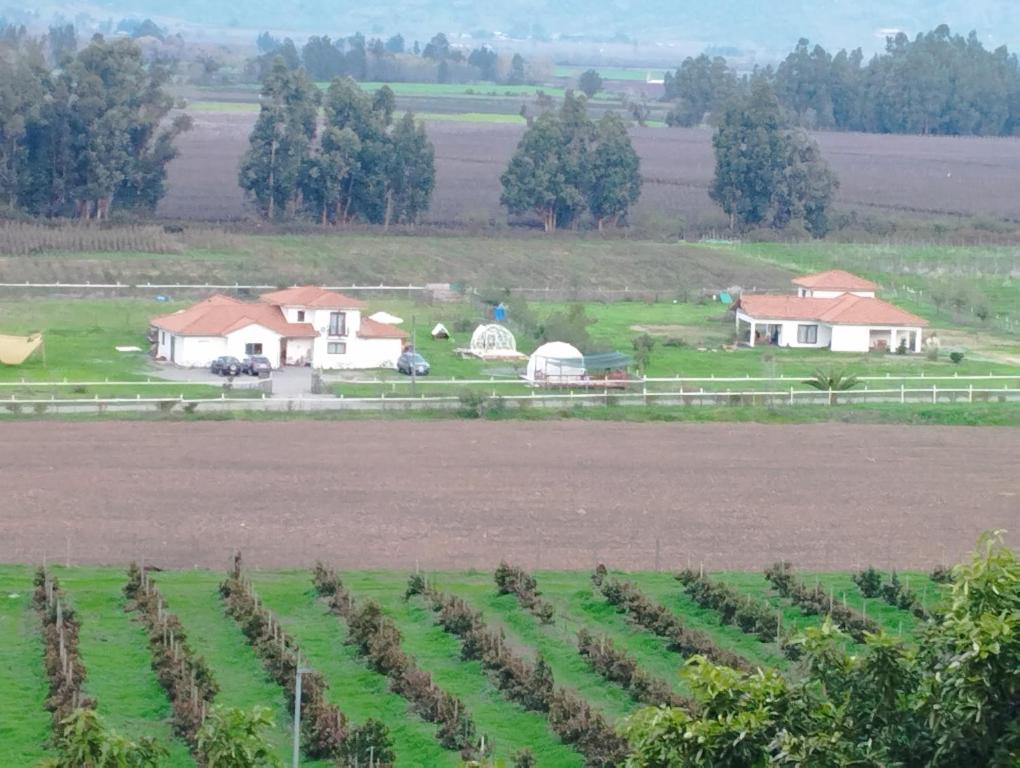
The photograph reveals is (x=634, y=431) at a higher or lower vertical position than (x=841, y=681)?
lower

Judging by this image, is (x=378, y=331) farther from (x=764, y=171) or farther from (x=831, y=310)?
(x=764, y=171)

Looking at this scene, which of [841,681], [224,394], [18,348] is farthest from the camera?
[18,348]

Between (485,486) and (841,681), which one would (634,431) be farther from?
(841,681)

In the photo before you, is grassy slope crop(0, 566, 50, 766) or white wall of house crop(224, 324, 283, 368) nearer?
grassy slope crop(0, 566, 50, 766)

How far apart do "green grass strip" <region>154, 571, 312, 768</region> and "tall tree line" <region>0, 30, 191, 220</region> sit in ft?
144

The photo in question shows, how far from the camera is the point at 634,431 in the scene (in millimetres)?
32250

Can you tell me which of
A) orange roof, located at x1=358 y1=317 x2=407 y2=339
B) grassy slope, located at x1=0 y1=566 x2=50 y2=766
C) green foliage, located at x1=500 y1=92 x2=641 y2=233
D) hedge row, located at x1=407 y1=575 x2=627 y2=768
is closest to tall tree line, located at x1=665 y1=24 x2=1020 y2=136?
green foliage, located at x1=500 y1=92 x2=641 y2=233

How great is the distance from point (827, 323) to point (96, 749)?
3420 centimetres

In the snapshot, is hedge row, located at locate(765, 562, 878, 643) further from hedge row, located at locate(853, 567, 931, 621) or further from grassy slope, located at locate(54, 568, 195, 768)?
grassy slope, located at locate(54, 568, 195, 768)

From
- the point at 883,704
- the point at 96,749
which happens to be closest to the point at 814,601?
the point at 883,704

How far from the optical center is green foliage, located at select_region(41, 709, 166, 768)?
35.8 feet

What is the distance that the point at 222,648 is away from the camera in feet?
63.5

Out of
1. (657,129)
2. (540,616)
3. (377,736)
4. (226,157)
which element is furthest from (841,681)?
(657,129)

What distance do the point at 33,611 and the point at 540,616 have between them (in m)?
4.93
